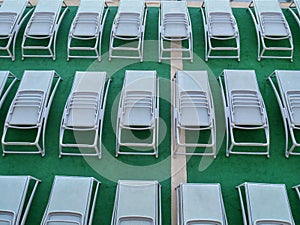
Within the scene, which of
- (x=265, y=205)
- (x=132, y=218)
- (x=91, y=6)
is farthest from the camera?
(x=91, y=6)

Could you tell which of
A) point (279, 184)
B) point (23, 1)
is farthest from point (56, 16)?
point (279, 184)

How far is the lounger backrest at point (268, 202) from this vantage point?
17.6 feet

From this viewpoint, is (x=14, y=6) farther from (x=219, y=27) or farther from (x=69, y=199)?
(x=69, y=199)

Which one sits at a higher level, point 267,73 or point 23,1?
point 23,1

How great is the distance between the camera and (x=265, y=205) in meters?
5.50

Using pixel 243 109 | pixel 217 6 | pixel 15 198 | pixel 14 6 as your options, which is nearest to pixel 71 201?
pixel 15 198

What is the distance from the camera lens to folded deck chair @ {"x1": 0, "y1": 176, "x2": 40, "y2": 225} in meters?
5.41

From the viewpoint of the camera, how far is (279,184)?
586 centimetres

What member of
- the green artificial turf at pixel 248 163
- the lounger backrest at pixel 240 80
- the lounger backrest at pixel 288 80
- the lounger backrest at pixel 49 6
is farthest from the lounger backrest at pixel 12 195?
the lounger backrest at pixel 288 80

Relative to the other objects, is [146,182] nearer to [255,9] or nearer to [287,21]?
[255,9]

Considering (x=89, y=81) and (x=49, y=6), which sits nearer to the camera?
(x=89, y=81)

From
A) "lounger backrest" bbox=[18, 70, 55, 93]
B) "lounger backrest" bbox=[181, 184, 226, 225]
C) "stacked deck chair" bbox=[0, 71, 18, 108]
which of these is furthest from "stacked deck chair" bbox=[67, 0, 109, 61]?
"lounger backrest" bbox=[181, 184, 226, 225]

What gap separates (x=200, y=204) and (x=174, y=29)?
4.13m

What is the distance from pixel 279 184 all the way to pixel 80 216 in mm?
3222
